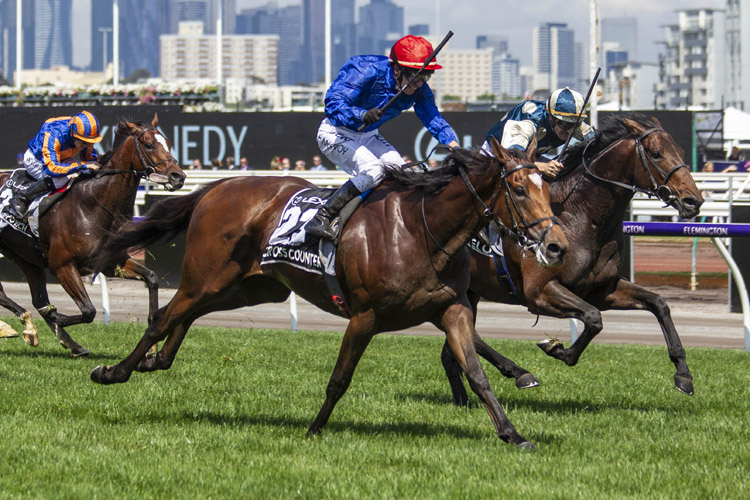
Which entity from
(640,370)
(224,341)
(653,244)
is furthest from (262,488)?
(653,244)

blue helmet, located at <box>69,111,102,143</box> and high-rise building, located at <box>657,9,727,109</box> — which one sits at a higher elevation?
high-rise building, located at <box>657,9,727,109</box>

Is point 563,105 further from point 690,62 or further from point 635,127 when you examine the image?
point 690,62

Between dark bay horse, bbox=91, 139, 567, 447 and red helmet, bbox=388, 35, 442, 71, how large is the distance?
0.62 meters

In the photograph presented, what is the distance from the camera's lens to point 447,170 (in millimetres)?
5555

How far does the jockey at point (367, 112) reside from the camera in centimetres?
588

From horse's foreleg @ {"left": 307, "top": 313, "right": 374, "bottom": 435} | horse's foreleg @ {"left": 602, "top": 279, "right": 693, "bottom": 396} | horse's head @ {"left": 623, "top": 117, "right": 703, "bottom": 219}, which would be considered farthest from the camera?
horse's foreleg @ {"left": 602, "top": 279, "right": 693, "bottom": 396}

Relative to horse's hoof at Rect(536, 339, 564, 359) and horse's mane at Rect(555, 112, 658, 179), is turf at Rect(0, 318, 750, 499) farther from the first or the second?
horse's mane at Rect(555, 112, 658, 179)

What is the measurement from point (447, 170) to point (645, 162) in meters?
1.73

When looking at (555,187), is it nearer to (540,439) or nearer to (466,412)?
(466,412)

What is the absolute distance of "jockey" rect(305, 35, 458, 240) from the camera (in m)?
5.88

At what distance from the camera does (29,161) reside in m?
9.34

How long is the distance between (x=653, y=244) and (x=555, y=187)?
10.6 meters

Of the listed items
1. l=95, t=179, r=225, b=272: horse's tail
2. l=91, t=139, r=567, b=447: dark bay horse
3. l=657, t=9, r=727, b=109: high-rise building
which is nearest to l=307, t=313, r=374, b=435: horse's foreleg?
l=91, t=139, r=567, b=447: dark bay horse

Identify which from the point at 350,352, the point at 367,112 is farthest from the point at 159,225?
the point at 350,352
